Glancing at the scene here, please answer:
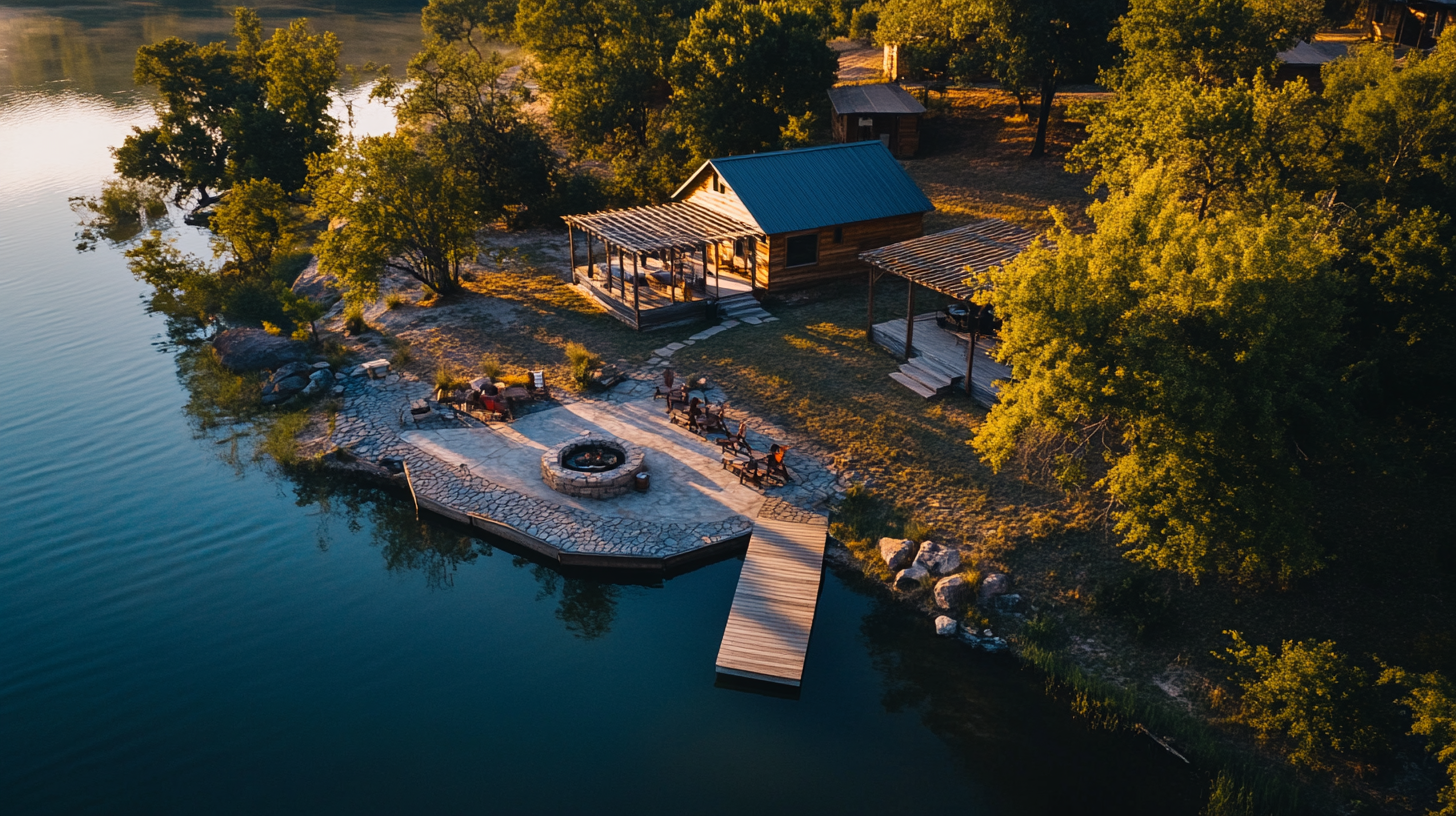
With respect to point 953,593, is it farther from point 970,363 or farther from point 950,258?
point 950,258

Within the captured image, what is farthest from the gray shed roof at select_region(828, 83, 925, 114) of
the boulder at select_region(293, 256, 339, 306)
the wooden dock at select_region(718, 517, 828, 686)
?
the wooden dock at select_region(718, 517, 828, 686)

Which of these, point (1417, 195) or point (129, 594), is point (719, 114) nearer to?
point (1417, 195)

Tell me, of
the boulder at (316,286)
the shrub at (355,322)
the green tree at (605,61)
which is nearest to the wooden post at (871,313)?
the shrub at (355,322)

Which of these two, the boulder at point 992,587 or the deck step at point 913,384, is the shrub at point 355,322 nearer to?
the deck step at point 913,384

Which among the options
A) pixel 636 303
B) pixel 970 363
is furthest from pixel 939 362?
pixel 636 303

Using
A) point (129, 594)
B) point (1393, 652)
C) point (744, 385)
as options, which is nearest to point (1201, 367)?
point (1393, 652)

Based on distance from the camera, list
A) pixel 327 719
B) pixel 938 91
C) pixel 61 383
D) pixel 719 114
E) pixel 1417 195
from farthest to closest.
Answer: pixel 938 91 < pixel 719 114 < pixel 61 383 < pixel 1417 195 < pixel 327 719

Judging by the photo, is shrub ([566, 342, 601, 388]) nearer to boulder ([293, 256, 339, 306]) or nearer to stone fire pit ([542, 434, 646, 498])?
stone fire pit ([542, 434, 646, 498])
